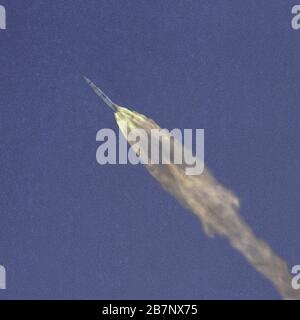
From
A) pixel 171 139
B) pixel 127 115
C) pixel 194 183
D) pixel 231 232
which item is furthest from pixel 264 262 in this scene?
pixel 127 115

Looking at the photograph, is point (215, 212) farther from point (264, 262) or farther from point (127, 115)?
point (127, 115)

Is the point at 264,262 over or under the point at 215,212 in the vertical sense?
under
